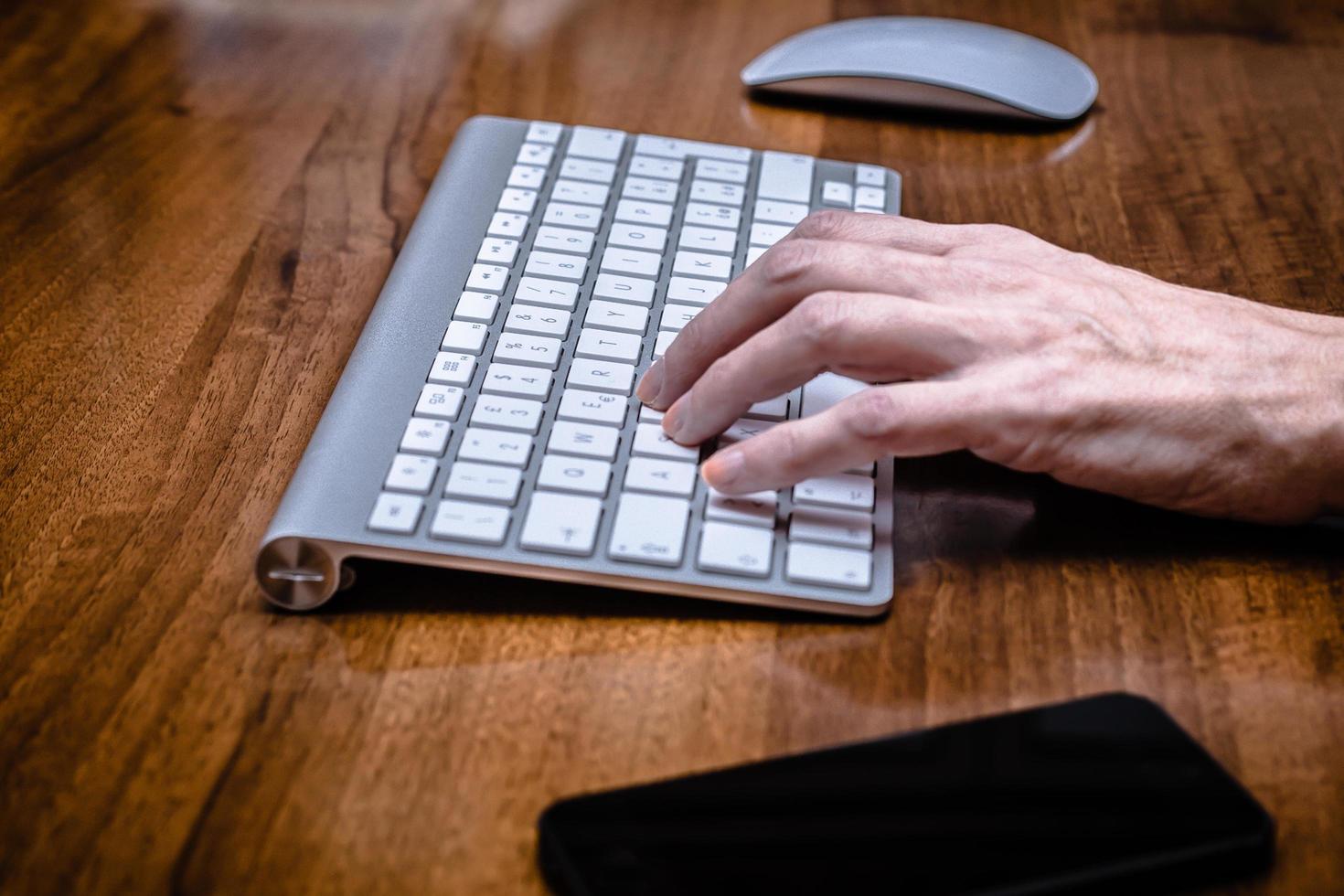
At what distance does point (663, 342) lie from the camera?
634mm

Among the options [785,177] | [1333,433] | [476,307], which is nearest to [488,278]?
[476,307]

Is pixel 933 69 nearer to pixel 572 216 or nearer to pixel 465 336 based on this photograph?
pixel 572 216

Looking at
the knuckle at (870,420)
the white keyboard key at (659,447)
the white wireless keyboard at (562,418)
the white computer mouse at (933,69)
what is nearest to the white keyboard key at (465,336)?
the white wireless keyboard at (562,418)

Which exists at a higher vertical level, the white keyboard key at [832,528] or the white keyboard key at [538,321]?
the white keyboard key at [538,321]

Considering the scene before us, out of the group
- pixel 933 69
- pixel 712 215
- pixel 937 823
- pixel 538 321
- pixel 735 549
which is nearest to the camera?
pixel 937 823

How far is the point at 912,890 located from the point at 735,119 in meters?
0.65

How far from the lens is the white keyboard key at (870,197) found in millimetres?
763

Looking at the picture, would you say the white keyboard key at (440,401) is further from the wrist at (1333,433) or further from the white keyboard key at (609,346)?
the wrist at (1333,433)

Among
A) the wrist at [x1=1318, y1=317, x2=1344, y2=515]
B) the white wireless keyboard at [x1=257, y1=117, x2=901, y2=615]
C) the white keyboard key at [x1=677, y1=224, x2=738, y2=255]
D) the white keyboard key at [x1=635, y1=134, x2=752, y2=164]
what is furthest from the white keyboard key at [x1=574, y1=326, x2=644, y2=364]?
the wrist at [x1=1318, y1=317, x2=1344, y2=515]

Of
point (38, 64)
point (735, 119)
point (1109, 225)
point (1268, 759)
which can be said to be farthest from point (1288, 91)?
point (38, 64)

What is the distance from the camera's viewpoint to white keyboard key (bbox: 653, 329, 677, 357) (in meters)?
0.63

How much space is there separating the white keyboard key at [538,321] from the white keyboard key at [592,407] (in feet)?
0.17

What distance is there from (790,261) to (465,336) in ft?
0.59

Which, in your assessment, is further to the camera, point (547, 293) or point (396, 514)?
point (547, 293)
